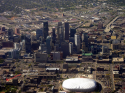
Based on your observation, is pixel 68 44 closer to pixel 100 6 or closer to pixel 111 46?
pixel 111 46

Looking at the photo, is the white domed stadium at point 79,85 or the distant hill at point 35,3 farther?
the distant hill at point 35,3

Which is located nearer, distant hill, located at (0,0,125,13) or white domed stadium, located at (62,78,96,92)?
white domed stadium, located at (62,78,96,92)

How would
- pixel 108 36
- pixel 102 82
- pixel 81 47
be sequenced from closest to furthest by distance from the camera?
pixel 102 82
pixel 81 47
pixel 108 36

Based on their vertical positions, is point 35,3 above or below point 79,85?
above

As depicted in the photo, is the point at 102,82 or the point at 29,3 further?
the point at 29,3

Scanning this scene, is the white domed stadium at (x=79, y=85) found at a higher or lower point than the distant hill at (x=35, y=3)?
lower

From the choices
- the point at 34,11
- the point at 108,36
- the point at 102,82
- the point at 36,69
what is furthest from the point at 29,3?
the point at 102,82

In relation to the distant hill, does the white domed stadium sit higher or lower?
lower

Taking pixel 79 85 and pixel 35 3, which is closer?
pixel 79 85
